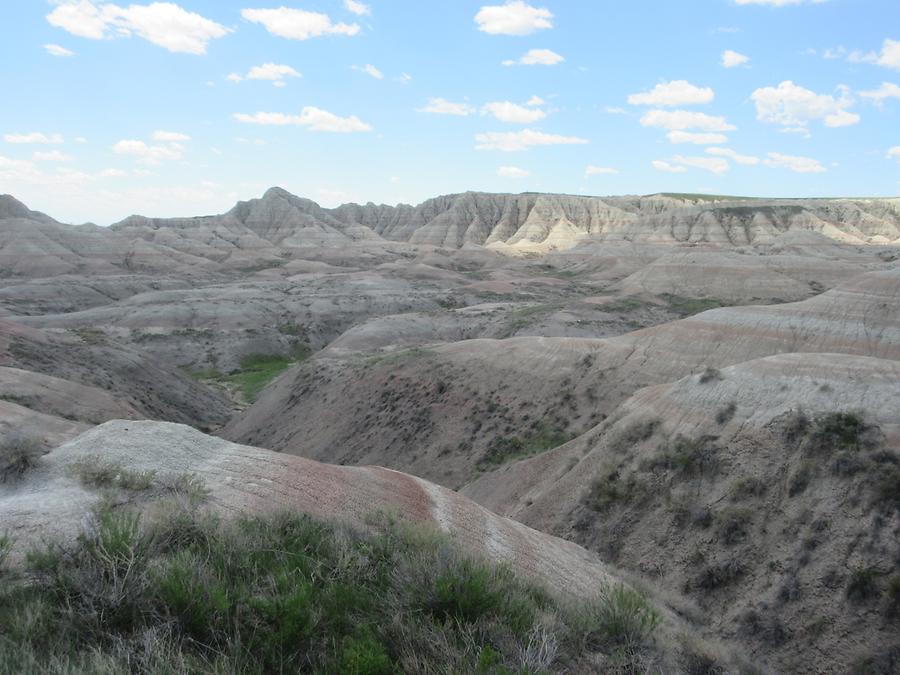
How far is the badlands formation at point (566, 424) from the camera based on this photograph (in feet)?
37.7

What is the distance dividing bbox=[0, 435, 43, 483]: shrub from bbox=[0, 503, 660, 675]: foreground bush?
3404 mm

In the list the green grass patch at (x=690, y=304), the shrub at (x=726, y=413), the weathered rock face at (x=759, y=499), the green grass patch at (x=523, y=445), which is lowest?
the green grass patch at (x=523, y=445)

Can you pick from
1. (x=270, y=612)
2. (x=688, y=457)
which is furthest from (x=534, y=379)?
(x=270, y=612)

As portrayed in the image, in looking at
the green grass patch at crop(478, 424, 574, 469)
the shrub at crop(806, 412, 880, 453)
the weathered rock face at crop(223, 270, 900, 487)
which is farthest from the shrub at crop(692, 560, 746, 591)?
the weathered rock face at crop(223, 270, 900, 487)

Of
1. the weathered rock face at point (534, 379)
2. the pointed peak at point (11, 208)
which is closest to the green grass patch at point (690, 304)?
the weathered rock face at point (534, 379)

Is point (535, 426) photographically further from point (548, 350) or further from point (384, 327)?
point (384, 327)

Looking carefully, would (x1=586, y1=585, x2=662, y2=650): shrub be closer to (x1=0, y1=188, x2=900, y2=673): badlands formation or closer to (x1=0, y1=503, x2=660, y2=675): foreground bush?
(x1=0, y1=503, x2=660, y2=675): foreground bush

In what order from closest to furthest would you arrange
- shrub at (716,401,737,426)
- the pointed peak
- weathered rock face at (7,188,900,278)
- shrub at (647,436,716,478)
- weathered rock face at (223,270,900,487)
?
shrub at (647,436,716,478)
shrub at (716,401,737,426)
weathered rock face at (223,270,900,487)
weathered rock face at (7,188,900,278)
the pointed peak

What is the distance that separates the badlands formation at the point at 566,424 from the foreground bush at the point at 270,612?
1.65m

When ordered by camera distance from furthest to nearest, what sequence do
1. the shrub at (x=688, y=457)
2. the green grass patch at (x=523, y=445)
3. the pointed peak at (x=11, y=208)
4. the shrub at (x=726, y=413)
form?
1. the pointed peak at (x=11, y=208)
2. the green grass patch at (x=523, y=445)
3. the shrub at (x=726, y=413)
4. the shrub at (x=688, y=457)

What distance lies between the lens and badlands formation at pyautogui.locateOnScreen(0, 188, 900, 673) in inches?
452

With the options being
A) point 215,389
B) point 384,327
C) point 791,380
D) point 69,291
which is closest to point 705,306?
point 384,327

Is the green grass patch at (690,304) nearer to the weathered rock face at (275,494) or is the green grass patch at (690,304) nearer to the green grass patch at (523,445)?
the green grass patch at (523,445)

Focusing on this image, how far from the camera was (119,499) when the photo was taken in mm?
8211
